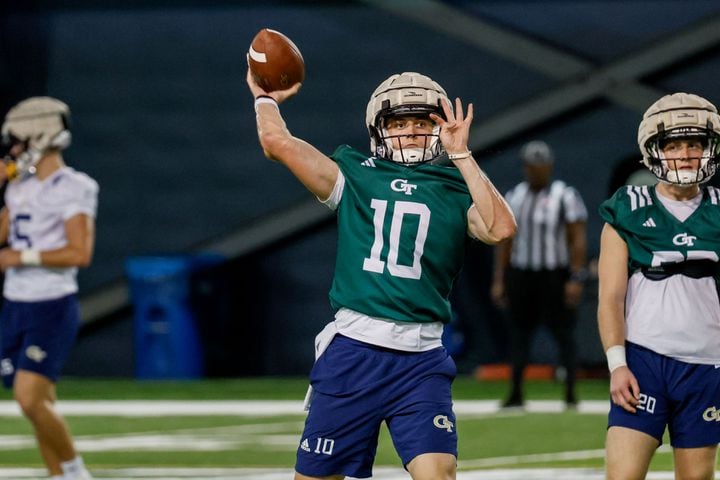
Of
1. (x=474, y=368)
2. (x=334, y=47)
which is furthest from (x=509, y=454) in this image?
(x=334, y=47)

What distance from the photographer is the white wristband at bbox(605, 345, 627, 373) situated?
521 cm

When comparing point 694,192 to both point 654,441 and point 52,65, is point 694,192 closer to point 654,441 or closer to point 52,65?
point 654,441

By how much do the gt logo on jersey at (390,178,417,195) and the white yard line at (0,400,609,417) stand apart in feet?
21.1

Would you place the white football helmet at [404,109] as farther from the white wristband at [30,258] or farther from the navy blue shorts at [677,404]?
the white wristband at [30,258]

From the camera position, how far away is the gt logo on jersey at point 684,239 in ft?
17.3

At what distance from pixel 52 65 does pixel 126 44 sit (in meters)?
0.82

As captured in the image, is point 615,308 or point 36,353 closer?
point 615,308

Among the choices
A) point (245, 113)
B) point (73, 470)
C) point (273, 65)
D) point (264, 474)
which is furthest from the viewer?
point (245, 113)

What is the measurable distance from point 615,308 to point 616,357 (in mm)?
161

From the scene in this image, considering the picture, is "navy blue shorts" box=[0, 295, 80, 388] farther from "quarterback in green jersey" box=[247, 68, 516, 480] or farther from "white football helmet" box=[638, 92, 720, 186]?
"white football helmet" box=[638, 92, 720, 186]

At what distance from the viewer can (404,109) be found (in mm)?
5117

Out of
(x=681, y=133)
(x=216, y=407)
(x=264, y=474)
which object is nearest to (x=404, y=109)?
(x=681, y=133)

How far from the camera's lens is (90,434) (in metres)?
10.4

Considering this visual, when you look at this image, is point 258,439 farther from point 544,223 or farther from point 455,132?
point 455,132
